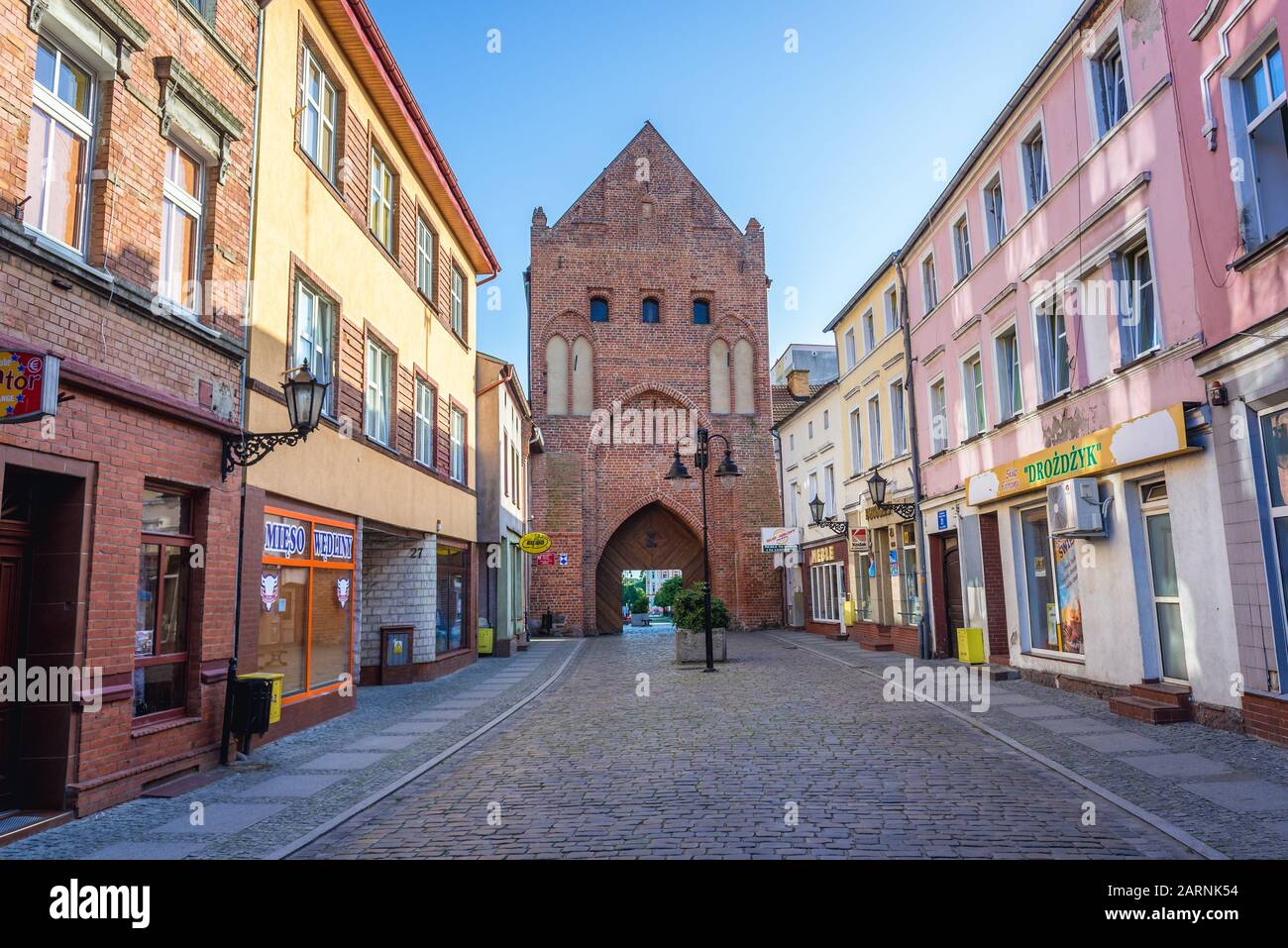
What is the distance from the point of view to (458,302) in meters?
19.8

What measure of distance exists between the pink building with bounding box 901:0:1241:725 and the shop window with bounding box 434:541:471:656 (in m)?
9.71

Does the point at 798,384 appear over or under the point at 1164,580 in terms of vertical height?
over

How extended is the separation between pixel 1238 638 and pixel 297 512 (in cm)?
1008

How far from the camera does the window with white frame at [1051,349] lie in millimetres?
13102

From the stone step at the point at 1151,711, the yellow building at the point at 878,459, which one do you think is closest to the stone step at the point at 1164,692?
the stone step at the point at 1151,711

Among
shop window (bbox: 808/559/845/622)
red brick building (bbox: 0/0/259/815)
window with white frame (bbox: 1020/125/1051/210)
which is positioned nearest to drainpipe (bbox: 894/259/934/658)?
window with white frame (bbox: 1020/125/1051/210)

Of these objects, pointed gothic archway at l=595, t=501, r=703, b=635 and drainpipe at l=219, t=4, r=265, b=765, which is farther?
pointed gothic archway at l=595, t=501, r=703, b=635

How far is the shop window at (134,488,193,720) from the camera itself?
785 centimetres

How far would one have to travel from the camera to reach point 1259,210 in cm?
863

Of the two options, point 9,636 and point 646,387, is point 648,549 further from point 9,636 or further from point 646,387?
point 9,636

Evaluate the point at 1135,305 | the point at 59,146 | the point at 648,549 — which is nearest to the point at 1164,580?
the point at 1135,305

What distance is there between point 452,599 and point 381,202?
26.4 ft

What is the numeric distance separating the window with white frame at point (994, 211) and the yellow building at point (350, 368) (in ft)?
30.9

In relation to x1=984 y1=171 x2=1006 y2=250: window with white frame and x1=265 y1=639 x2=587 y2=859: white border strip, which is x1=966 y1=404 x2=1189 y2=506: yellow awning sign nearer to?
x1=984 y1=171 x2=1006 y2=250: window with white frame
